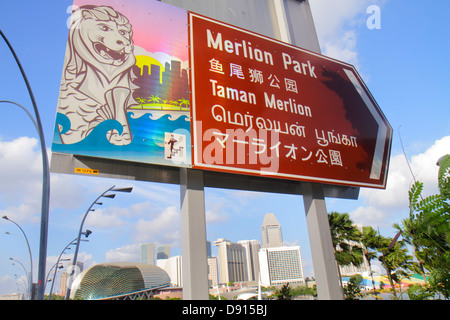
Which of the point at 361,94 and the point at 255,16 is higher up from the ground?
the point at 255,16

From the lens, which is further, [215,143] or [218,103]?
[218,103]

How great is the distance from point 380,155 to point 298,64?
8.24ft

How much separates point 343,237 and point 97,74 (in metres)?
13.7

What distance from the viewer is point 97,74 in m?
4.40

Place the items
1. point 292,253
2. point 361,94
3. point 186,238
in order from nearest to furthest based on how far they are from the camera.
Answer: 1. point 186,238
2. point 361,94
3. point 292,253

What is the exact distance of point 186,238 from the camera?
4254 millimetres

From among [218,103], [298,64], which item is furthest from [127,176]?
[298,64]

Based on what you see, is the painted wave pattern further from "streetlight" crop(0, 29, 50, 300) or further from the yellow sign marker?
"streetlight" crop(0, 29, 50, 300)

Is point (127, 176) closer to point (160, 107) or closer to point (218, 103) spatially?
point (160, 107)

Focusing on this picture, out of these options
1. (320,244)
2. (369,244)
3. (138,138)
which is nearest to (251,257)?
(369,244)

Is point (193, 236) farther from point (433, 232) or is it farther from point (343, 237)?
point (343, 237)

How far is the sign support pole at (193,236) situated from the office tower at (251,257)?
102335mm

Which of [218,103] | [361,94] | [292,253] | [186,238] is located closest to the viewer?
[186,238]

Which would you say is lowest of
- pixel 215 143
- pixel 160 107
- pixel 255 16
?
pixel 215 143
